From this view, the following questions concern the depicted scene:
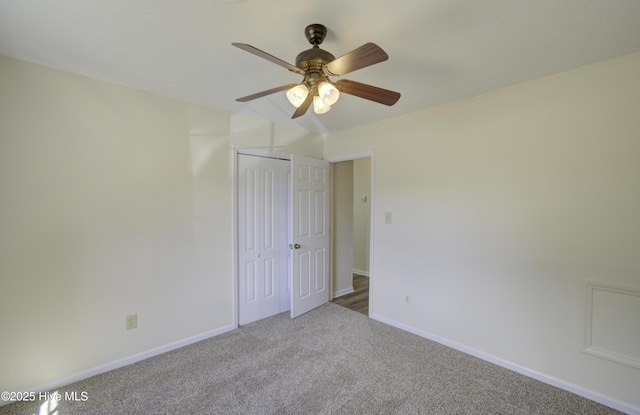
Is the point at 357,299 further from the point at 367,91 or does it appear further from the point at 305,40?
the point at 305,40

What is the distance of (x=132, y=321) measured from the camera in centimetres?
247

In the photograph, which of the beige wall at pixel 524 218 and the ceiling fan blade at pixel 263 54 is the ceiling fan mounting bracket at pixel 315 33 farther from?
the beige wall at pixel 524 218

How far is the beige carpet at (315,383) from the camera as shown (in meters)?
1.94

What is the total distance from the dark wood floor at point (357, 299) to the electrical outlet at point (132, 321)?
2437mm

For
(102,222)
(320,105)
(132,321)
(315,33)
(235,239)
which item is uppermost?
(315,33)

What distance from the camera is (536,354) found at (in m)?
2.28

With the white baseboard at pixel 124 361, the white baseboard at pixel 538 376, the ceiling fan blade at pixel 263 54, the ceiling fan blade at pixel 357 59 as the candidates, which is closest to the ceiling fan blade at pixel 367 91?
the ceiling fan blade at pixel 357 59

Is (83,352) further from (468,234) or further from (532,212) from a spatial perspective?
(532,212)

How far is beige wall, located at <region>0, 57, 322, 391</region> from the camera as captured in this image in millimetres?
1991

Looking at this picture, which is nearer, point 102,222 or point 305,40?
point 305,40

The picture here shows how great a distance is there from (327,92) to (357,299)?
3309 mm

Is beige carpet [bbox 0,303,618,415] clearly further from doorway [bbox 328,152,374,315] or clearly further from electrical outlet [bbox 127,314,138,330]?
doorway [bbox 328,152,374,315]

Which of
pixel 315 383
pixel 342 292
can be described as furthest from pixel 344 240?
pixel 315 383

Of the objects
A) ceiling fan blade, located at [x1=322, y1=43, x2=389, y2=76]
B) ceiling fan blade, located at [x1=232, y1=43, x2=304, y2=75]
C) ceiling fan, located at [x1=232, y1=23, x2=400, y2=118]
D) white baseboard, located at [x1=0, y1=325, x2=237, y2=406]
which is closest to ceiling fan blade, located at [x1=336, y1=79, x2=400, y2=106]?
ceiling fan, located at [x1=232, y1=23, x2=400, y2=118]
